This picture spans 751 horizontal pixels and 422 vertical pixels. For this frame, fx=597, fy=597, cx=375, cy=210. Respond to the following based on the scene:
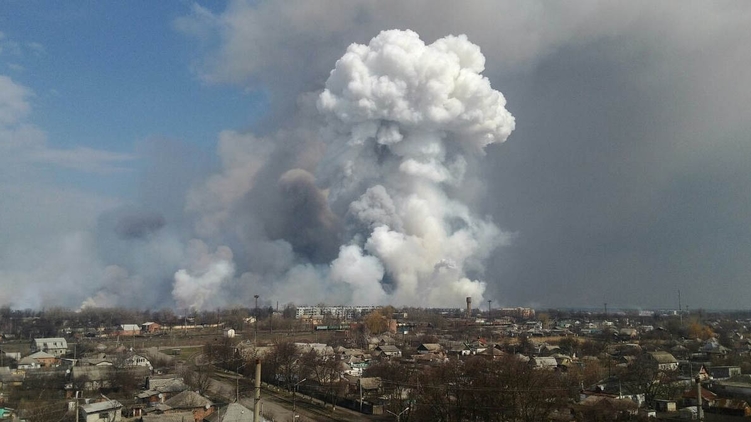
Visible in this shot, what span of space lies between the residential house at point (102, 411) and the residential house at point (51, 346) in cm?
1724

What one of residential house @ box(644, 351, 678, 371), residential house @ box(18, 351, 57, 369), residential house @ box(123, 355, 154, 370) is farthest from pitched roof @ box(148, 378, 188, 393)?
residential house @ box(644, 351, 678, 371)

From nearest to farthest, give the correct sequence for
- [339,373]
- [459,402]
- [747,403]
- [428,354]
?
[459,402] → [747,403] → [339,373] → [428,354]

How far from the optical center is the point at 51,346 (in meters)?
37.2

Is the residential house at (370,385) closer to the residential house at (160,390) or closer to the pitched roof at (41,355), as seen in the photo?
the residential house at (160,390)

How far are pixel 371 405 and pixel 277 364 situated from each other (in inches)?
320

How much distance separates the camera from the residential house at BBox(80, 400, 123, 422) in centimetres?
2011

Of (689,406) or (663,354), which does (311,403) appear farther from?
(663,354)

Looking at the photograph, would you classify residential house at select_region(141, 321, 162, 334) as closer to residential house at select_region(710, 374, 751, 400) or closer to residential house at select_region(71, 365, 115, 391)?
residential house at select_region(71, 365, 115, 391)

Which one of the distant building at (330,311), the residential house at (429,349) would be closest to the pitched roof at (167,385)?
the residential house at (429,349)

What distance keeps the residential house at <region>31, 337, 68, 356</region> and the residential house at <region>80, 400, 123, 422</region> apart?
1724 cm

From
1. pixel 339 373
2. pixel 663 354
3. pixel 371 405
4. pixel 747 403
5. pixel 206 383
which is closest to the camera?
pixel 747 403

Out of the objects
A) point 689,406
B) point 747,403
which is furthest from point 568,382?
point 747,403

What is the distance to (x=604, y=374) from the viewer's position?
28.1 metres

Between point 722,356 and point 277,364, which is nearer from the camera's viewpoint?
point 277,364
